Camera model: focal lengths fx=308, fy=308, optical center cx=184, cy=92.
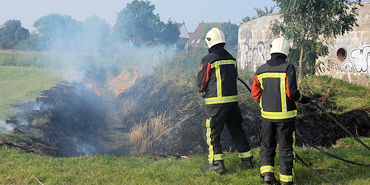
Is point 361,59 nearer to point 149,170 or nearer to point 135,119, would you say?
point 135,119

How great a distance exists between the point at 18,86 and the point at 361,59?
15478mm

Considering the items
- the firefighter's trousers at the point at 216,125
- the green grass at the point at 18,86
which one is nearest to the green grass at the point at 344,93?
the firefighter's trousers at the point at 216,125

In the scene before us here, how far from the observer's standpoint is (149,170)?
4.94 meters

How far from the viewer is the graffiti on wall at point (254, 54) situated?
2102cm

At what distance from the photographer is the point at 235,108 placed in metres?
5.06

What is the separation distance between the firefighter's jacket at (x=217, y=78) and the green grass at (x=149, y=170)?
1.15 metres

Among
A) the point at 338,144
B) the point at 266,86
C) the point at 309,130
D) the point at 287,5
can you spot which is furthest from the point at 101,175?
the point at 287,5

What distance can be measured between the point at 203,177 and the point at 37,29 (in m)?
27.1

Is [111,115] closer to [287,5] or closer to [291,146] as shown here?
[287,5]

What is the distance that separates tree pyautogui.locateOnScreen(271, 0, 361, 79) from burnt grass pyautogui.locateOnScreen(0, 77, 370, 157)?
6.10ft

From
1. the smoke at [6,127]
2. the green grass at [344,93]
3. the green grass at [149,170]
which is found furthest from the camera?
the green grass at [344,93]

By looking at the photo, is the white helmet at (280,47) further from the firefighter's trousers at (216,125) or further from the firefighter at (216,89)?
the firefighter's trousers at (216,125)

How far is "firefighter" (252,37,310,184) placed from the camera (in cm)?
427

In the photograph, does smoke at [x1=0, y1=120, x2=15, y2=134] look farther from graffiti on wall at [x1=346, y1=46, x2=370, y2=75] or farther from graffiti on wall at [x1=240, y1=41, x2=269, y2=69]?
graffiti on wall at [x1=240, y1=41, x2=269, y2=69]
